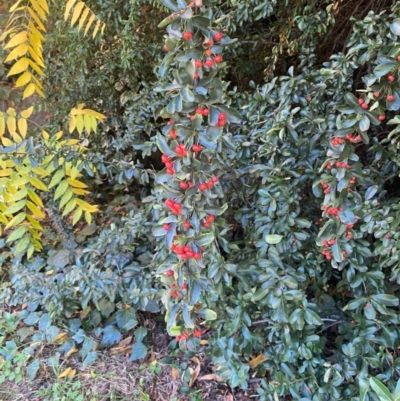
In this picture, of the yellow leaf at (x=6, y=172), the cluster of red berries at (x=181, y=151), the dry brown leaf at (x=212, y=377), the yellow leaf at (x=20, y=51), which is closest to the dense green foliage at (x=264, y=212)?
the cluster of red berries at (x=181, y=151)

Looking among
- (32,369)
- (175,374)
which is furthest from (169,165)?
(32,369)

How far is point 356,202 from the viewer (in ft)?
4.42

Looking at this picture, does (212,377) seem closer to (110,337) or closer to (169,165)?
(110,337)

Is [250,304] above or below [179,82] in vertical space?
→ below

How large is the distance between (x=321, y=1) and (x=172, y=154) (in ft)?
4.13

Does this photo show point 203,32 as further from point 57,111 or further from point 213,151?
point 57,111

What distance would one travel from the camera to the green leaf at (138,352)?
6.34ft

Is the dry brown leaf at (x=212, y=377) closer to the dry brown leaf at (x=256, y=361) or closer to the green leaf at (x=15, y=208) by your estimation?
the dry brown leaf at (x=256, y=361)

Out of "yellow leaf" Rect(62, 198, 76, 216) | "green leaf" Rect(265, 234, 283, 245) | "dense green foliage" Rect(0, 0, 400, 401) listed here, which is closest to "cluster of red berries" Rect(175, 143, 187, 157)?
"dense green foliage" Rect(0, 0, 400, 401)

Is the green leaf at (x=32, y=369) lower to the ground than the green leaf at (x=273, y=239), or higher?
lower

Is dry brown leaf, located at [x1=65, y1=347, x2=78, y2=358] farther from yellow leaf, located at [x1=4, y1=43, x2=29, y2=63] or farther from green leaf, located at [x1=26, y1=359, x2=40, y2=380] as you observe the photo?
yellow leaf, located at [x1=4, y1=43, x2=29, y2=63]

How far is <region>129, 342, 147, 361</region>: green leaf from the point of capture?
1931 millimetres

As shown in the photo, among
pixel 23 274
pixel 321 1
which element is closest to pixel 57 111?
pixel 23 274

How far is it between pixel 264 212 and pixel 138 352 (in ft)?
3.23
